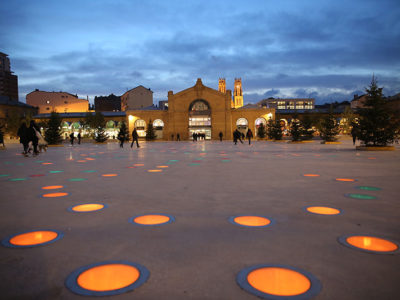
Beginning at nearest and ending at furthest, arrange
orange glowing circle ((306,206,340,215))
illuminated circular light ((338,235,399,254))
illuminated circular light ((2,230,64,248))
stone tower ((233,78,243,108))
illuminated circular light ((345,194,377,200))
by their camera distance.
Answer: illuminated circular light ((338,235,399,254)), illuminated circular light ((2,230,64,248)), orange glowing circle ((306,206,340,215)), illuminated circular light ((345,194,377,200)), stone tower ((233,78,243,108))

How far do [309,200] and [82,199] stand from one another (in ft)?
11.3

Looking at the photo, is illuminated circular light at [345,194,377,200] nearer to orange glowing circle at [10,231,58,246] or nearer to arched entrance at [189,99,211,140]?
orange glowing circle at [10,231,58,246]

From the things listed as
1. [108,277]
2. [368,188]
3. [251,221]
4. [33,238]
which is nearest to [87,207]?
[33,238]

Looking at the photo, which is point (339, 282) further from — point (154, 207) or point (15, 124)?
point (15, 124)

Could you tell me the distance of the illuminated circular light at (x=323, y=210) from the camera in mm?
3275

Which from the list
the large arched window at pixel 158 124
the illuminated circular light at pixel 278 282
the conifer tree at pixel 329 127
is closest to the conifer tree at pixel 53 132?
the conifer tree at pixel 329 127

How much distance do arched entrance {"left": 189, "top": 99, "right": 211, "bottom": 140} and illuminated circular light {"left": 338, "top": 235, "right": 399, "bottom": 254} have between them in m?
47.7

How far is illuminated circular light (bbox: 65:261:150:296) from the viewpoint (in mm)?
1695

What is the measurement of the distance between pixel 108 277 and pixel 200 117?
48.8m

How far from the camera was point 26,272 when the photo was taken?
190 cm

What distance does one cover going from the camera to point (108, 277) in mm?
1848

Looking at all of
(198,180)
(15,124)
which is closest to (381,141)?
(198,180)

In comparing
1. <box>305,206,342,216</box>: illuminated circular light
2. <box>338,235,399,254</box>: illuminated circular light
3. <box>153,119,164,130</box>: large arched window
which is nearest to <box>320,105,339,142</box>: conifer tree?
<box>305,206,342,216</box>: illuminated circular light

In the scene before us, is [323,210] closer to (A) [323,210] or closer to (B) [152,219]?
(A) [323,210]
